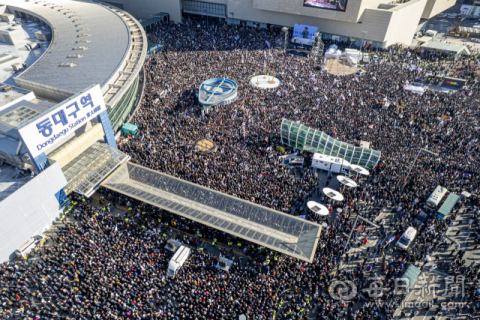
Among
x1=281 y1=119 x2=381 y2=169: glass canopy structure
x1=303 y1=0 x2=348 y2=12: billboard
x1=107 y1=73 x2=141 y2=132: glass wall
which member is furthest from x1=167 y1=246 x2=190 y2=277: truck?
x1=303 y1=0 x2=348 y2=12: billboard

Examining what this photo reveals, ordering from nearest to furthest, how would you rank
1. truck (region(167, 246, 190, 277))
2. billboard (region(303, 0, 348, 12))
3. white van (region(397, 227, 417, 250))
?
truck (region(167, 246, 190, 277)), white van (region(397, 227, 417, 250)), billboard (region(303, 0, 348, 12))

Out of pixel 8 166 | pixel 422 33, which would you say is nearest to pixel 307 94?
pixel 8 166

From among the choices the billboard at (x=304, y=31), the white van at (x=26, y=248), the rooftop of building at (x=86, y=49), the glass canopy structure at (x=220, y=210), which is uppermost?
the rooftop of building at (x=86, y=49)

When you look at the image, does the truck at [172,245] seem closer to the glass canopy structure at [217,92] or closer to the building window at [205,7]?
the glass canopy structure at [217,92]

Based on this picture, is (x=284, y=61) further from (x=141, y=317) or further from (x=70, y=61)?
(x=141, y=317)

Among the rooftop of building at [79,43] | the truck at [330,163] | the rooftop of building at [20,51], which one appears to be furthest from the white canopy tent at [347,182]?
the rooftop of building at [20,51]

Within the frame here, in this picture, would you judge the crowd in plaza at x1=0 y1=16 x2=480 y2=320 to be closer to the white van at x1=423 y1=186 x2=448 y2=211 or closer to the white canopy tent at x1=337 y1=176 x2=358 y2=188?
the white van at x1=423 y1=186 x2=448 y2=211
